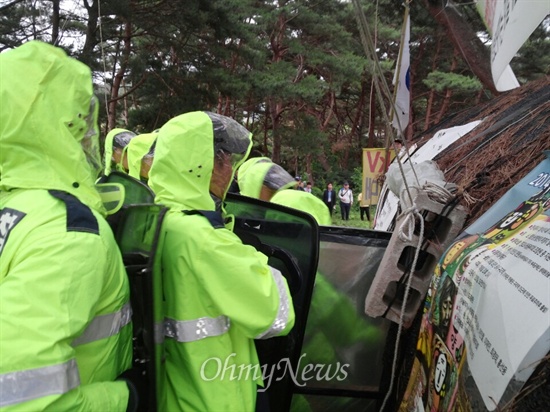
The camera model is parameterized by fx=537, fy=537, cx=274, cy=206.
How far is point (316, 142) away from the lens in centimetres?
1956

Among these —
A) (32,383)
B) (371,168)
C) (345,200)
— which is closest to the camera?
(32,383)

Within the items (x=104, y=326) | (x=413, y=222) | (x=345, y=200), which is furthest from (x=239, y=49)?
(x=104, y=326)

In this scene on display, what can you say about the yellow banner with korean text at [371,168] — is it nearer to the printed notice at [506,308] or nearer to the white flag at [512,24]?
the white flag at [512,24]

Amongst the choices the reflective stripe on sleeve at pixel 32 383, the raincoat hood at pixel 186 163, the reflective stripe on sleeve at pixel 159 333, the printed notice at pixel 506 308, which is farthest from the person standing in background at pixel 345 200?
the reflective stripe on sleeve at pixel 32 383

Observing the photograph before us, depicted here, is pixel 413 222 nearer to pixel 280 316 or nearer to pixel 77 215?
pixel 280 316

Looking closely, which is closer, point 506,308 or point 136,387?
point 506,308

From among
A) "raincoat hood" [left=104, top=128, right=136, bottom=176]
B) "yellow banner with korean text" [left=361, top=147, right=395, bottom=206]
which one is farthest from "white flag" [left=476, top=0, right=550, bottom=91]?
"yellow banner with korean text" [left=361, top=147, right=395, bottom=206]

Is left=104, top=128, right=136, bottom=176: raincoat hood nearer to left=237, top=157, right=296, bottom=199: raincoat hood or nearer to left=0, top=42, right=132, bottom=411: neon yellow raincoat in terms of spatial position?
left=237, top=157, right=296, bottom=199: raincoat hood

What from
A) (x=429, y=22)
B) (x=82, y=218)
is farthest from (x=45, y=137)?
(x=429, y=22)

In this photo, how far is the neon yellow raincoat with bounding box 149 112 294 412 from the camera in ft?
5.72

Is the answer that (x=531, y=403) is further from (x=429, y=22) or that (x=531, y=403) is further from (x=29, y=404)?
(x=429, y=22)

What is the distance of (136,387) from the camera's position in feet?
5.24

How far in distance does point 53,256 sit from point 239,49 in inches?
516

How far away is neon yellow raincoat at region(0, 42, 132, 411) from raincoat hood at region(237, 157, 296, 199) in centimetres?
212
